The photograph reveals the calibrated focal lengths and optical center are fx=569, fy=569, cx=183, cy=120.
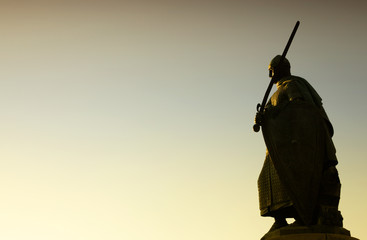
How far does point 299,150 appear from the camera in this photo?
10.9 meters

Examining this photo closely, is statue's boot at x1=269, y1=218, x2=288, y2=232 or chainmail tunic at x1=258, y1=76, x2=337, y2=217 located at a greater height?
chainmail tunic at x1=258, y1=76, x2=337, y2=217

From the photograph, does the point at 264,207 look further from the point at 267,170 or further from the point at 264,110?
the point at 264,110

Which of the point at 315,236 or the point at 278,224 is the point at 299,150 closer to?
the point at 278,224

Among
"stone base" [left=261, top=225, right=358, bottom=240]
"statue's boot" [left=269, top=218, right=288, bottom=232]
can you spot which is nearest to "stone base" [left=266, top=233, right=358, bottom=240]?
"stone base" [left=261, top=225, right=358, bottom=240]

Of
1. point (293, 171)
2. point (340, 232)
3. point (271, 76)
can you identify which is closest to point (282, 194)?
point (293, 171)

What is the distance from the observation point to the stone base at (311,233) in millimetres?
10016

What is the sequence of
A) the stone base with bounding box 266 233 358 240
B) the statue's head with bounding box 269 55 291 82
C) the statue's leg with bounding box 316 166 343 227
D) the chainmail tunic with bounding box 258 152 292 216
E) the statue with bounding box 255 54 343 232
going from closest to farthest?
the stone base with bounding box 266 233 358 240 → the statue's leg with bounding box 316 166 343 227 → the statue with bounding box 255 54 343 232 → the chainmail tunic with bounding box 258 152 292 216 → the statue's head with bounding box 269 55 291 82

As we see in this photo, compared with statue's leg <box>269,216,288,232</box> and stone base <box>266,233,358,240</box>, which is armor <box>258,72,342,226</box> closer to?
statue's leg <box>269,216,288,232</box>

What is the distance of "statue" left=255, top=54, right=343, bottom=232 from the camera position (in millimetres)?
10609

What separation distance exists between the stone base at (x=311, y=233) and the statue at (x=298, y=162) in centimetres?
15

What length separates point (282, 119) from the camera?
36.9 feet

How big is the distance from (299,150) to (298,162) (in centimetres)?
24

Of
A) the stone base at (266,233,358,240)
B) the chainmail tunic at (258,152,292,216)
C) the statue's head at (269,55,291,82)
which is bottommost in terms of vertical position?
the stone base at (266,233,358,240)

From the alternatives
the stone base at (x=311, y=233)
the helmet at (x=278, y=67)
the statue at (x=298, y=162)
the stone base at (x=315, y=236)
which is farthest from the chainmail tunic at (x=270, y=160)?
the stone base at (x=315, y=236)
